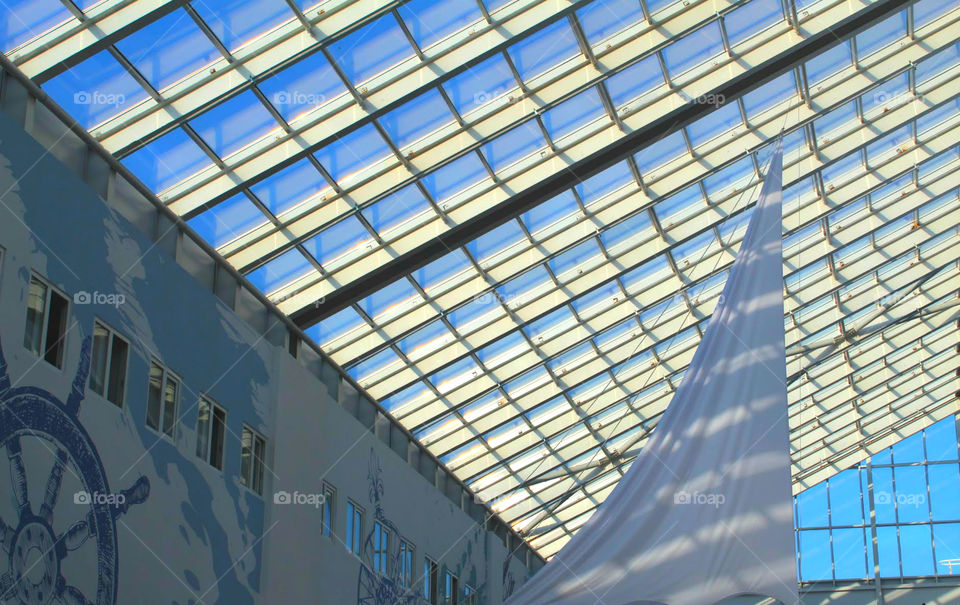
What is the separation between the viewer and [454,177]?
20594mm

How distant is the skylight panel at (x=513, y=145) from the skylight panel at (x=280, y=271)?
376cm

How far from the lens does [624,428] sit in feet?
114

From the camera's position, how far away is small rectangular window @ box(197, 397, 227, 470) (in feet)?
56.1

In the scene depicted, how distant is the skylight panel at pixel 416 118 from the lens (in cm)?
1859

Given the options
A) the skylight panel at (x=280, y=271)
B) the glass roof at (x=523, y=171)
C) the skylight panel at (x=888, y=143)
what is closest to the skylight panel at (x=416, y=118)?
the glass roof at (x=523, y=171)

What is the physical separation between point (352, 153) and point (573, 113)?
163 inches

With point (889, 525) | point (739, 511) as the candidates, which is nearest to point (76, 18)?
point (739, 511)

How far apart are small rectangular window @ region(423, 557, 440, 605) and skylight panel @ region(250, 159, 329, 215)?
11761 millimetres

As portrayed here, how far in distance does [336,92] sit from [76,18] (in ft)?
14.2

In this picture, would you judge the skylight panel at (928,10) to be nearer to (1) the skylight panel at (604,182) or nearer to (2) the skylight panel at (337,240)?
(1) the skylight panel at (604,182)

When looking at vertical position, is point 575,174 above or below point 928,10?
below

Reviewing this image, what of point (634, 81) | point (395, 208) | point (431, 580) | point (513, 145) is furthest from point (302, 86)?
point (431, 580)
